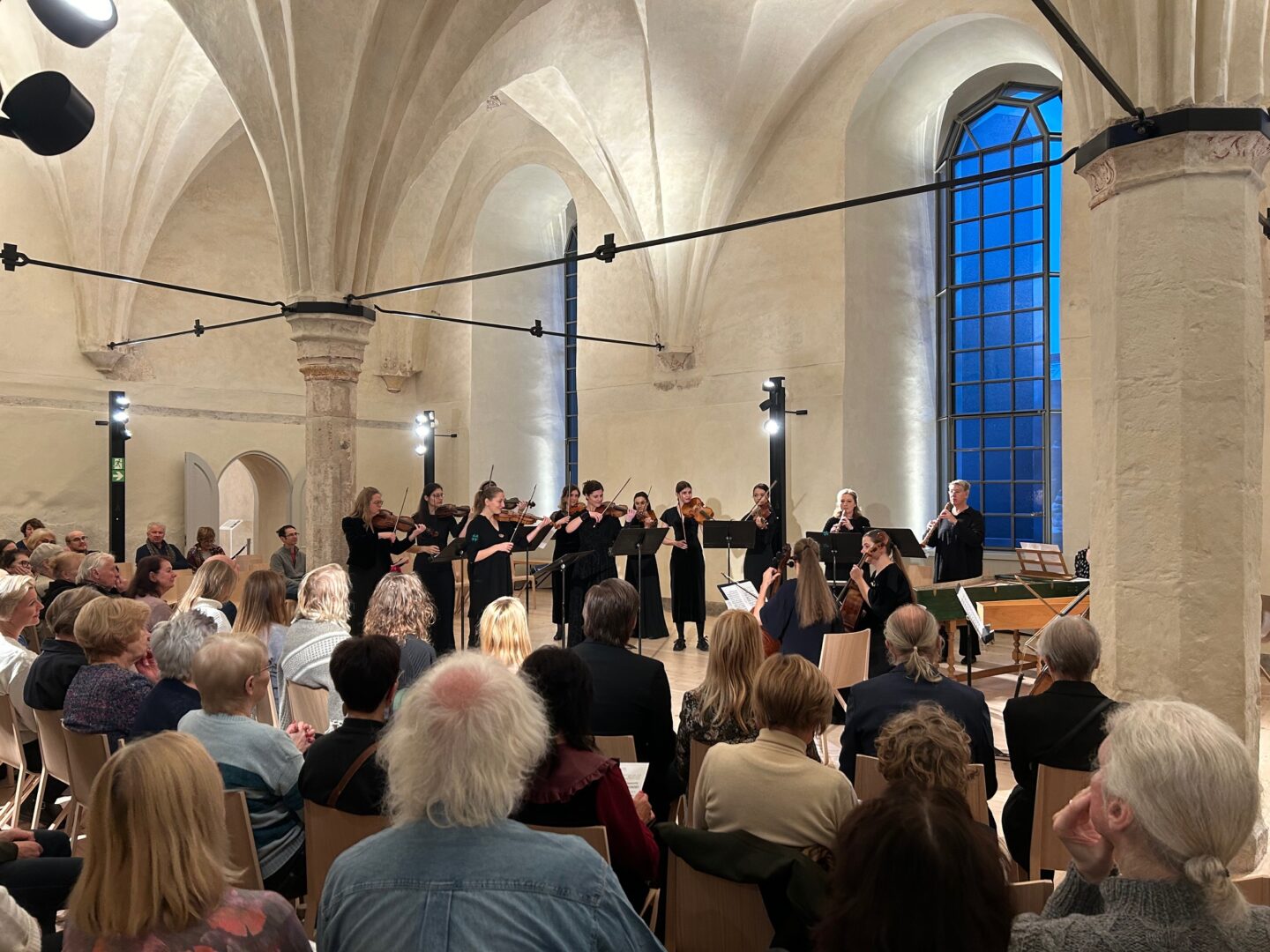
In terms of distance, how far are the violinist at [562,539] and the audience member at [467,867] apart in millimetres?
7212

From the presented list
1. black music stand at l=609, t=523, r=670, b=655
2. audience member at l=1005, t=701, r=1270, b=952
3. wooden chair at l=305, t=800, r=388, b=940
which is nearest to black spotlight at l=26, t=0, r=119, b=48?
wooden chair at l=305, t=800, r=388, b=940

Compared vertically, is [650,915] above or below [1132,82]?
below

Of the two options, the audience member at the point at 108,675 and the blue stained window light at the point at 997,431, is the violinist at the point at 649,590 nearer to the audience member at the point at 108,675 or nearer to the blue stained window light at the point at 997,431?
the blue stained window light at the point at 997,431

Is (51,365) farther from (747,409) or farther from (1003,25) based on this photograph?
(1003,25)

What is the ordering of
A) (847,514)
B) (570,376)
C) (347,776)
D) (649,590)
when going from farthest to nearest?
(570,376), (649,590), (847,514), (347,776)

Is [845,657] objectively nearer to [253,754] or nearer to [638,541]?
[638,541]

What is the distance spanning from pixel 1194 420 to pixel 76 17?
479cm

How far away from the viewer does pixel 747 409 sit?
1304 centimetres

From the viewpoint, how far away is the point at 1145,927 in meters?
1.42

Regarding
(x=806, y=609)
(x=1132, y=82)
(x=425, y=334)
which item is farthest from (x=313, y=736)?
(x=425, y=334)

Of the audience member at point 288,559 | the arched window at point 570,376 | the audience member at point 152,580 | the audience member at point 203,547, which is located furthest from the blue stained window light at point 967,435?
the audience member at point 152,580

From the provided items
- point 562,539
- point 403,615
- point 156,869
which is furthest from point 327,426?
point 156,869

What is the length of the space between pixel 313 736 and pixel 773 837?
1819mm

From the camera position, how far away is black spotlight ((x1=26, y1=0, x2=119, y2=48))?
3.41 m
